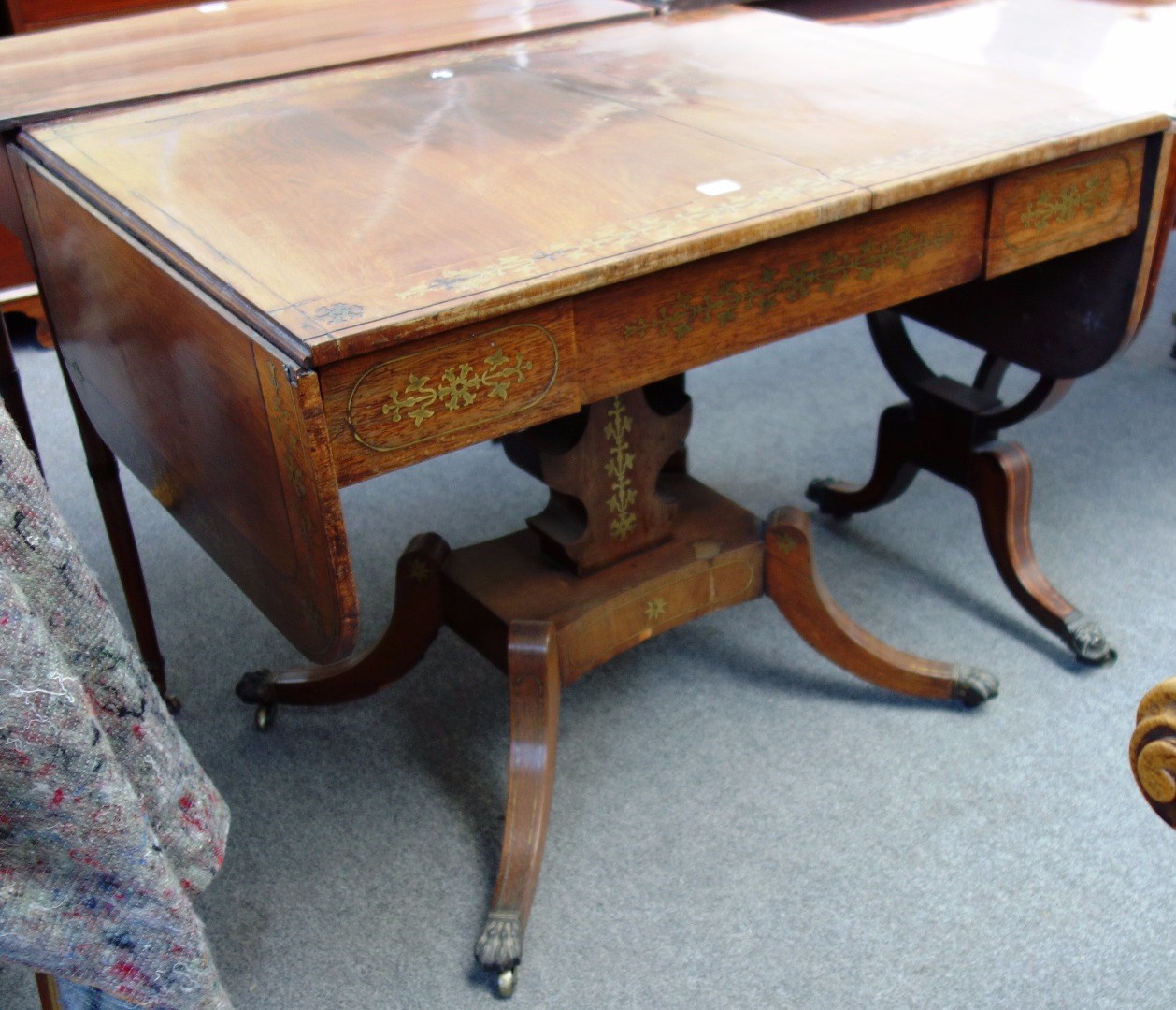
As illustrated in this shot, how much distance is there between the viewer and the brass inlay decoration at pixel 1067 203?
1346 mm

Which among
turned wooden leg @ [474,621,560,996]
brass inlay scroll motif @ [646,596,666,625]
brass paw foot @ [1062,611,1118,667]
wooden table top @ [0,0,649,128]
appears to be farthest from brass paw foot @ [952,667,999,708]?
wooden table top @ [0,0,649,128]

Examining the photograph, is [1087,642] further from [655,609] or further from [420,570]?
[420,570]

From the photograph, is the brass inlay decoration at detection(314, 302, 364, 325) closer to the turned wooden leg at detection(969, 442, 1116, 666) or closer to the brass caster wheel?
the brass caster wheel

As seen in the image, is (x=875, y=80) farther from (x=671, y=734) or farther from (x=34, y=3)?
(x=34, y=3)

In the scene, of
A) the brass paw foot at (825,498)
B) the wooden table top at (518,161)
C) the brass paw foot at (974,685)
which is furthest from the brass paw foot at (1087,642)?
the wooden table top at (518,161)

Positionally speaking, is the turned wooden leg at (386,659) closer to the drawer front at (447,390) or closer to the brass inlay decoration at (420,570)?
the brass inlay decoration at (420,570)

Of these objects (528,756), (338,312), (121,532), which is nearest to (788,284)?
(338,312)

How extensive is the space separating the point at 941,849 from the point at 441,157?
→ 95cm

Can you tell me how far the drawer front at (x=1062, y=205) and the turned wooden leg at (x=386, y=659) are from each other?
2.42ft

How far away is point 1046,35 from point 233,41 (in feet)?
3.97

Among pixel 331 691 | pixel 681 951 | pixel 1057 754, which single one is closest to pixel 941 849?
pixel 1057 754

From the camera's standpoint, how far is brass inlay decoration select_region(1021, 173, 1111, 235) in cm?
135

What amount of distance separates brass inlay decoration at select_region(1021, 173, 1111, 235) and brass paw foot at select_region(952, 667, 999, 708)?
1.96 feet

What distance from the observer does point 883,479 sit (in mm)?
2029
